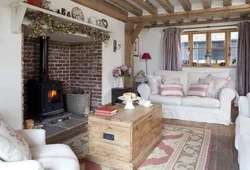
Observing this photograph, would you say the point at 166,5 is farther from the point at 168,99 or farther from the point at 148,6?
the point at 168,99

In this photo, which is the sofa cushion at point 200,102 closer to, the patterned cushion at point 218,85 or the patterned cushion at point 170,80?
the patterned cushion at point 218,85

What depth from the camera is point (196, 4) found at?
498cm

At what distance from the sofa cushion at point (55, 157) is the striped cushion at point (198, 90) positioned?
3202 millimetres

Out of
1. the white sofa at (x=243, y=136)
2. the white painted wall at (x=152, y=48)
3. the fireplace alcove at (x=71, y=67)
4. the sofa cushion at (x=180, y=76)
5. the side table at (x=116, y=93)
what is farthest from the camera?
the white painted wall at (x=152, y=48)

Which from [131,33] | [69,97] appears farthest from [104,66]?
[131,33]

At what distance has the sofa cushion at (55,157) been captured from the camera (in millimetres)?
1443

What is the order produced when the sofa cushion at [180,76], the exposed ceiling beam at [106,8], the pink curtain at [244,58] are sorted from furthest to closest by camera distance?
the pink curtain at [244,58] < the sofa cushion at [180,76] < the exposed ceiling beam at [106,8]

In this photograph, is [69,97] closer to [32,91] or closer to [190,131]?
[32,91]

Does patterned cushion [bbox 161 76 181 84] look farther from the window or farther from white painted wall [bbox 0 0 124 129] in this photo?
white painted wall [bbox 0 0 124 129]

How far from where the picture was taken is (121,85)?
5137 mm

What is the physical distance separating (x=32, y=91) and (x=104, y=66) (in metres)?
1.67

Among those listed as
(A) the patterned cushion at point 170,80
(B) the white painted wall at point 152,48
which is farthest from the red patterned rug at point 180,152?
(B) the white painted wall at point 152,48

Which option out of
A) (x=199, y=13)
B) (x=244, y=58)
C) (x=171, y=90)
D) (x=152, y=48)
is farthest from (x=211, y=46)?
(x=171, y=90)

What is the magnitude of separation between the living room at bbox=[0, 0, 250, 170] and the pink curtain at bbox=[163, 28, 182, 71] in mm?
31
